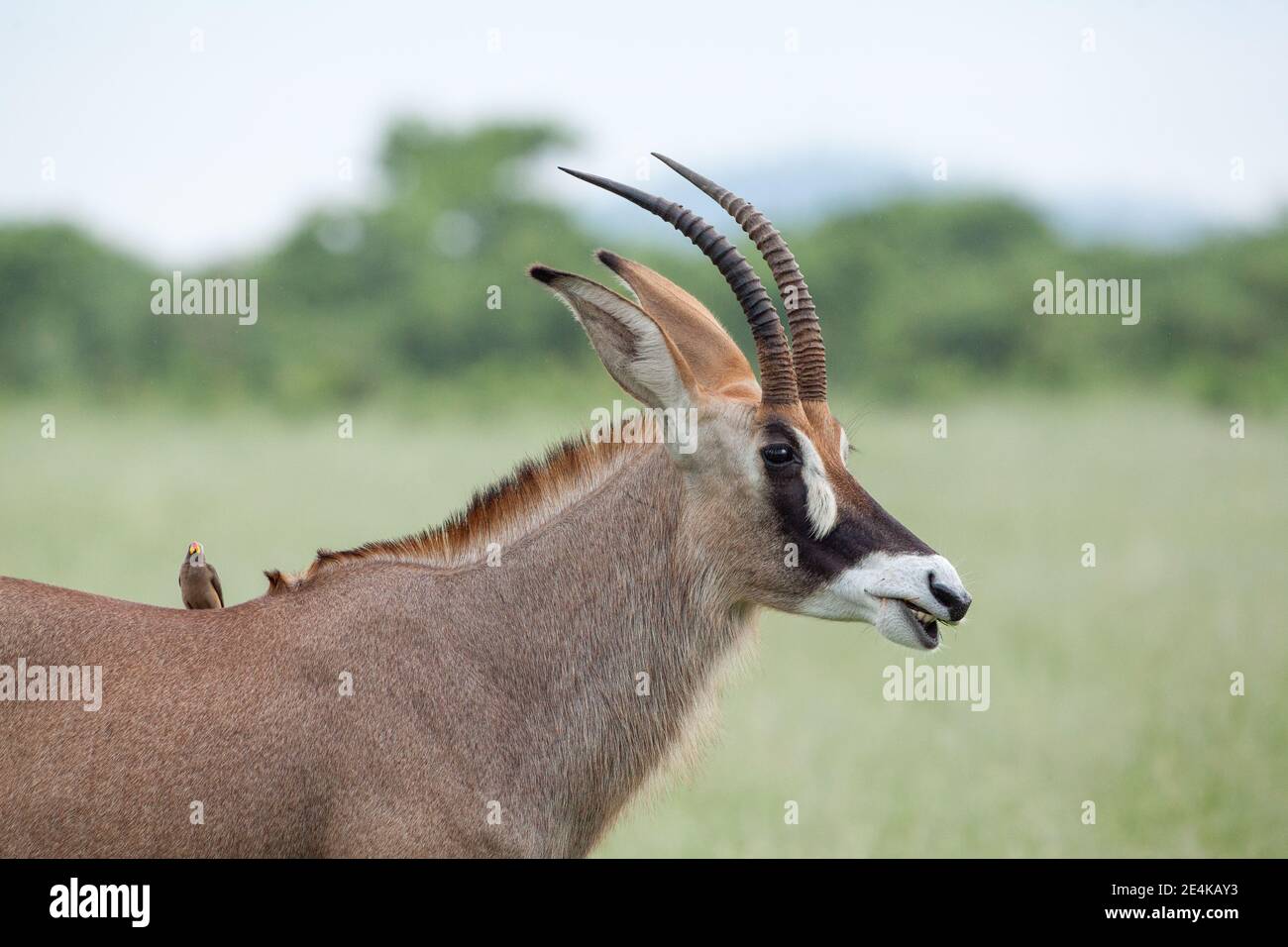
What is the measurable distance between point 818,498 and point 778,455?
0.24 metres

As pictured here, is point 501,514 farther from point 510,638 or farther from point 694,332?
point 694,332

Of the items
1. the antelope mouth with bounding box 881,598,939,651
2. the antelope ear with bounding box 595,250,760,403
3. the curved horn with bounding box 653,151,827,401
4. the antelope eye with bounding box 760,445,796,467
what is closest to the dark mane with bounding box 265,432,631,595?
the antelope ear with bounding box 595,250,760,403

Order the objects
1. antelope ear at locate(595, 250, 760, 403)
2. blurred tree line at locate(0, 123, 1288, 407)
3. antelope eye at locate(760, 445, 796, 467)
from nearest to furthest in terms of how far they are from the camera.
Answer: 1. antelope eye at locate(760, 445, 796, 467)
2. antelope ear at locate(595, 250, 760, 403)
3. blurred tree line at locate(0, 123, 1288, 407)

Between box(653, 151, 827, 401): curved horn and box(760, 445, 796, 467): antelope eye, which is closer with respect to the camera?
box(760, 445, 796, 467): antelope eye

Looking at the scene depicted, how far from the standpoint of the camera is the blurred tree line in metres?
35.8

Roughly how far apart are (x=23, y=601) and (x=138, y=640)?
0.47 m

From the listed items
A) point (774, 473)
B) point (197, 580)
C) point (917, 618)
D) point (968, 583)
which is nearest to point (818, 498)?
point (774, 473)

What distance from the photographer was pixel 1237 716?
16.4 m

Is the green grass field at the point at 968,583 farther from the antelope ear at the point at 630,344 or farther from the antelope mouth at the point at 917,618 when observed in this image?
the antelope mouth at the point at 917,618

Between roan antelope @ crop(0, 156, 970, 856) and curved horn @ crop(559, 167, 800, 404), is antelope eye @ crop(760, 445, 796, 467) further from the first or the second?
curved horn @ crop(559, 167, 800, 404)

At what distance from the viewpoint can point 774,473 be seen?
6.46 meters
